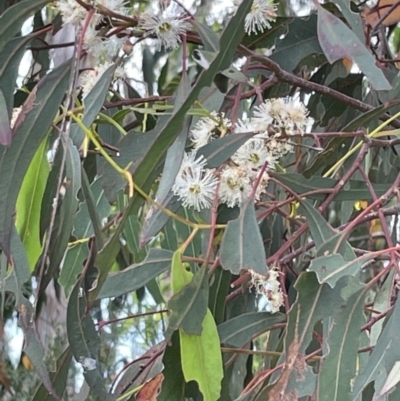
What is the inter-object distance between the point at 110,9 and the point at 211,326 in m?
0.29

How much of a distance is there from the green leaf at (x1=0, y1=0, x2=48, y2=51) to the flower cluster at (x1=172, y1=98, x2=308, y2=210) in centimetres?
18

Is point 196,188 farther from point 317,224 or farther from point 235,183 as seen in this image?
point 317,224

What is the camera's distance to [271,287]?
609 millimetres

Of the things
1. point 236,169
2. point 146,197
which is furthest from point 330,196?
point 146,197

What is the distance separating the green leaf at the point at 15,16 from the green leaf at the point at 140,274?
0.79ft

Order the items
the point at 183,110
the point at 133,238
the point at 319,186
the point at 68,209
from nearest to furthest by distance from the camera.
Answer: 1. the point at 183,110
2. the point at 68,209
3. the point at 319,186
4. the point at 133,238

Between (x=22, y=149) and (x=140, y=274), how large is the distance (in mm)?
179

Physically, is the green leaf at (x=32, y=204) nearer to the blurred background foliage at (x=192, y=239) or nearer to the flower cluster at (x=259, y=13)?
the blurred background foliage at (x=192, y=239)

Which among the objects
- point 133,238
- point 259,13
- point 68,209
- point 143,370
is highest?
point 259,13

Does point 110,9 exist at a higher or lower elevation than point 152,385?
higher

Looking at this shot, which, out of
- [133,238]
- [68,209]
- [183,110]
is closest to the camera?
[183,110]

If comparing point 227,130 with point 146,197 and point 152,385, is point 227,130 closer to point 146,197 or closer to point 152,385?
point 146,197

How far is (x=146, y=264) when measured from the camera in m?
0.65

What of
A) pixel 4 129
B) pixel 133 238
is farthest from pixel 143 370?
pixel 4 129
